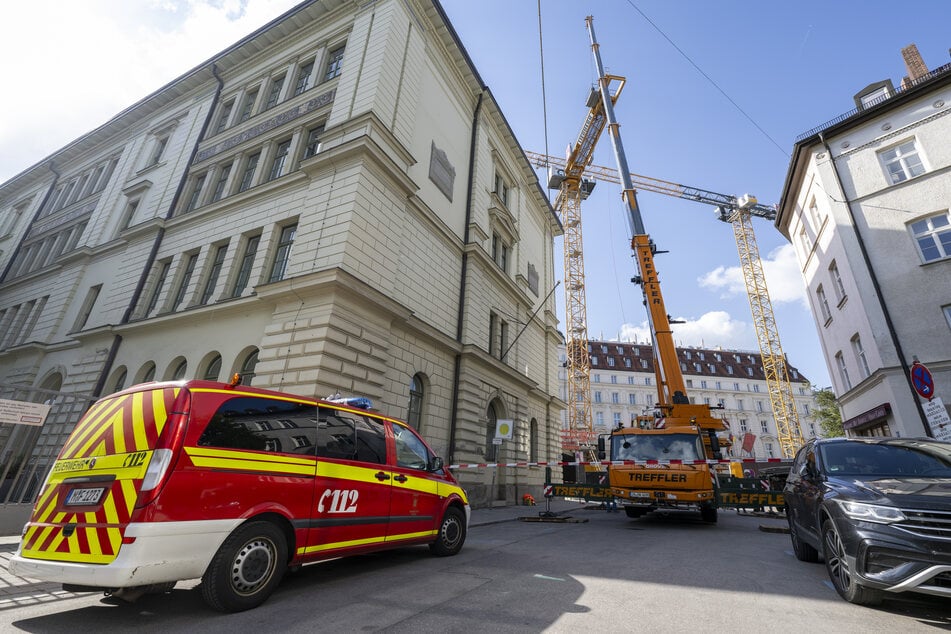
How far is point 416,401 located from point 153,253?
1281cm

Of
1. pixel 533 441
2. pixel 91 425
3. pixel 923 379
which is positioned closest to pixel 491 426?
pixel 533 441

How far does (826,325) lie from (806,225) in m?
5.00

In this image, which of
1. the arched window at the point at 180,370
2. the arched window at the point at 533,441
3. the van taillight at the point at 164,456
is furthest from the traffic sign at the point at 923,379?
the arched window at the point at 180,370

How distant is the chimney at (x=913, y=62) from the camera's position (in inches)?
810

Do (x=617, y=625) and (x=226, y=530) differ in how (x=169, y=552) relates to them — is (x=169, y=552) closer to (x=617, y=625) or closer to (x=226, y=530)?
(x=226, y=530)

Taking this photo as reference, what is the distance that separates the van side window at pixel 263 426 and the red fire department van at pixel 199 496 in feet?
0.03

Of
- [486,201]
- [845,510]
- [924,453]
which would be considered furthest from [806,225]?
[845,510]

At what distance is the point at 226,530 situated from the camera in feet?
11.6

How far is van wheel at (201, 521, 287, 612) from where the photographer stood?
11.4ft

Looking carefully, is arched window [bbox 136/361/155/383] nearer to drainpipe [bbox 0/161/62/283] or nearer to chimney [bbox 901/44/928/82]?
drainpipe [bbox 0/161/62/283]

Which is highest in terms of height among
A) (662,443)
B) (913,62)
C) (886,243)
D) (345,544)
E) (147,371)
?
(913,62)

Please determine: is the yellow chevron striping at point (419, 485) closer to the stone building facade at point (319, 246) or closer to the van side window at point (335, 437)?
the van side window at point (335, 437)

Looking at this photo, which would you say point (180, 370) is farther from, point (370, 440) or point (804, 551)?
point (804, 551)

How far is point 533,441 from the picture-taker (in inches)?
869
